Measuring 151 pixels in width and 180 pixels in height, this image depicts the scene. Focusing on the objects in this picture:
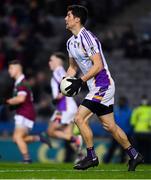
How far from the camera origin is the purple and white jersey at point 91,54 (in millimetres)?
14547

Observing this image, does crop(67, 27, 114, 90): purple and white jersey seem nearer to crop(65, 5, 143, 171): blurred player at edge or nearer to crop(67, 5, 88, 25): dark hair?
crop(65, 5, 143, 171): blurred player at edge

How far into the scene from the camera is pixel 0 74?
2856cm

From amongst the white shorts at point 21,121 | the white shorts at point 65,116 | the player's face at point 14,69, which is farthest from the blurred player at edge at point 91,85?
the white shorts at point 65,116

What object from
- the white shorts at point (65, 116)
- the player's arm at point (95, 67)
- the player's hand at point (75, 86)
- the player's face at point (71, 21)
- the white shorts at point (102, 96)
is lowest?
the white shorts at point (65, 116)

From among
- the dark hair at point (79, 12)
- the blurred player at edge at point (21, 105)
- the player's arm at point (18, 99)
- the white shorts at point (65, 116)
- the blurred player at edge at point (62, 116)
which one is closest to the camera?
the dark hair at point (79, 12)

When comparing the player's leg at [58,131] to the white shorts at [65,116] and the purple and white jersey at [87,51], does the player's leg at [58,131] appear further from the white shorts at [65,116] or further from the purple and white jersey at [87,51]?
the purple and white jersey at [87,51]

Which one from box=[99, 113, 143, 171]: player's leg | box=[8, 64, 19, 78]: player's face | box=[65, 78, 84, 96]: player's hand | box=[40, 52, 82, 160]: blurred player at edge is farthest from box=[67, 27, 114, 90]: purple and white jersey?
box=[40, 52, 82, 160]: blurred player at edge

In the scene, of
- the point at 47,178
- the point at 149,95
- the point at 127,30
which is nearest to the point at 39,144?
the point at 149,95

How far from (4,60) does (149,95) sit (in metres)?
4.33

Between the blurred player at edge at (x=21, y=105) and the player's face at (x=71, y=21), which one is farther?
the blurred player at edge at (x=21, y=105)

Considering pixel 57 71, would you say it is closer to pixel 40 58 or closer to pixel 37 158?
pixel 37 158

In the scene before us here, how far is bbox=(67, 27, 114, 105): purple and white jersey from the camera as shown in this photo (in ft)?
47.7

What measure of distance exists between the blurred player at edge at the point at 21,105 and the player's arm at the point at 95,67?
5.11 metres

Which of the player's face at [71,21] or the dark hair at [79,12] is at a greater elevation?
the dark hair at [79,12]
